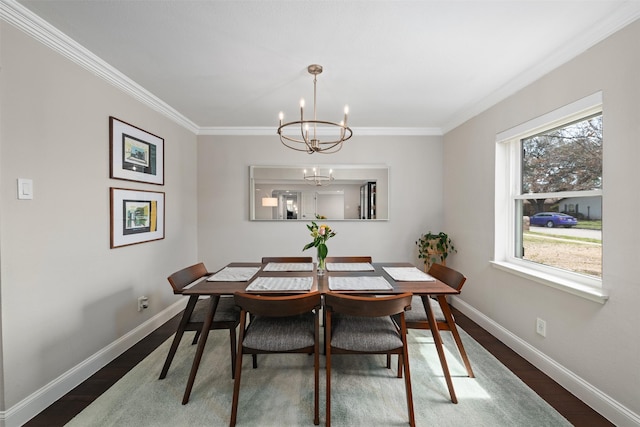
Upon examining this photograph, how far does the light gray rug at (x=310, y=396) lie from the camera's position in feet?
5.52

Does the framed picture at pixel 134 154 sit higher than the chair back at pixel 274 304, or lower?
higher

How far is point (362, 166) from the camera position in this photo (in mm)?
3863

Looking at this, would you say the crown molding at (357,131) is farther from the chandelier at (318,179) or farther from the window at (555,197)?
the window at (555,197)

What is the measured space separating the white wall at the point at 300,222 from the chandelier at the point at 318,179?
163 mm

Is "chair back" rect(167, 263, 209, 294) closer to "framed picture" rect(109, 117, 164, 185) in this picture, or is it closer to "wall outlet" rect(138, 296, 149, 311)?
"wall outlet" rect(138, 296, 149, 311)

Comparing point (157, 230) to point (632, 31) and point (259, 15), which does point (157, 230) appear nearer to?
point (259, 15)

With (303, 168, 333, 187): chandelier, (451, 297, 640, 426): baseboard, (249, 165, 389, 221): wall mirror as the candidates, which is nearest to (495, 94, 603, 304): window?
(451, 297, 640, 426): baseboard

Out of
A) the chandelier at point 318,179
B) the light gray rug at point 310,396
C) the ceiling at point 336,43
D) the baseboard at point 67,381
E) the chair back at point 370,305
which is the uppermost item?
the ceiling at point 336,43

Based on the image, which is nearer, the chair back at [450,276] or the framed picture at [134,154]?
the chair back at [450,276]

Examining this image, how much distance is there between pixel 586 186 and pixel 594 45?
2.90ft

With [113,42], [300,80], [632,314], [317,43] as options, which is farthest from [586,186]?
[113,42]

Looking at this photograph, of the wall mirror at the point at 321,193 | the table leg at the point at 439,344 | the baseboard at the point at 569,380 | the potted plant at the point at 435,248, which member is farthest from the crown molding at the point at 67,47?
the baseboard at the point at 569,380

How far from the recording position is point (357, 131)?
12.6 ft

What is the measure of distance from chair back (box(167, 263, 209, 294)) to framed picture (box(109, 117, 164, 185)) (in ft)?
3.22
